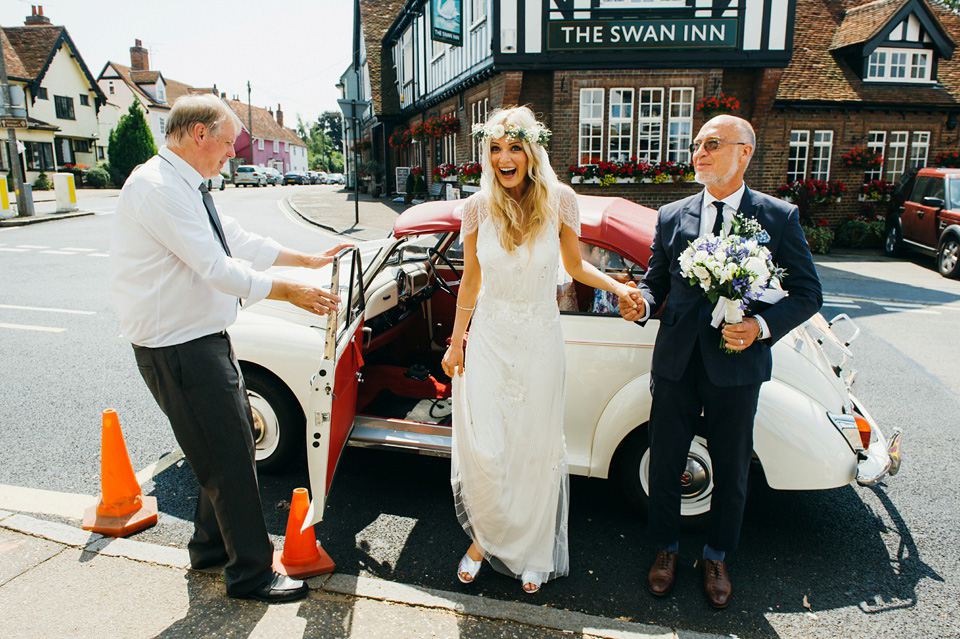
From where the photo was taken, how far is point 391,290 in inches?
190

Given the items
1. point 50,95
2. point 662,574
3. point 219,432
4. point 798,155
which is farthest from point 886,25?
point 50,95

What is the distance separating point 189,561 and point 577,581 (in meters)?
1.96

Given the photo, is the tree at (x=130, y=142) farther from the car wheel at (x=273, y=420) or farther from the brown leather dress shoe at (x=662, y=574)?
the brown leather dress shoe at (x=662, y=574)

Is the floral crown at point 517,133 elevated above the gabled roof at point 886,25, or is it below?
below

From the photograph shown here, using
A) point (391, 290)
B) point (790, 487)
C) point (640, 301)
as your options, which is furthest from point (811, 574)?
point (391, 290)

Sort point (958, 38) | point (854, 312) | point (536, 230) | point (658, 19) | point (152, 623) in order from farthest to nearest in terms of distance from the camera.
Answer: point (958, 38) < point (658, 19) < point (854, 312) < point (536, 230) < point (152, 623)

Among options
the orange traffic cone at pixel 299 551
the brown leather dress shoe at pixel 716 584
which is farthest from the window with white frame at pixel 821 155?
the orange traffic cone at pixel 299 551

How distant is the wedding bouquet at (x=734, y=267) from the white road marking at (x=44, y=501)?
3.66 m

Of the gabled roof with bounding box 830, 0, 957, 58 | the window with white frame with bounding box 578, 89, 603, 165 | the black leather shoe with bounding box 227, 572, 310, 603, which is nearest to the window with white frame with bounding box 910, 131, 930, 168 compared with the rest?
the gabled roof with bounding box 830, 0, 957, 58

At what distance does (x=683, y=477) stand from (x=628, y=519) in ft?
1.66

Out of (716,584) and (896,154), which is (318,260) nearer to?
(716,584)

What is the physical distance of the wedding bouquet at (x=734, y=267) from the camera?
8.95 ft

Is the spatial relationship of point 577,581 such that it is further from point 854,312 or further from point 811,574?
point 854,312

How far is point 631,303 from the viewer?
317cm
